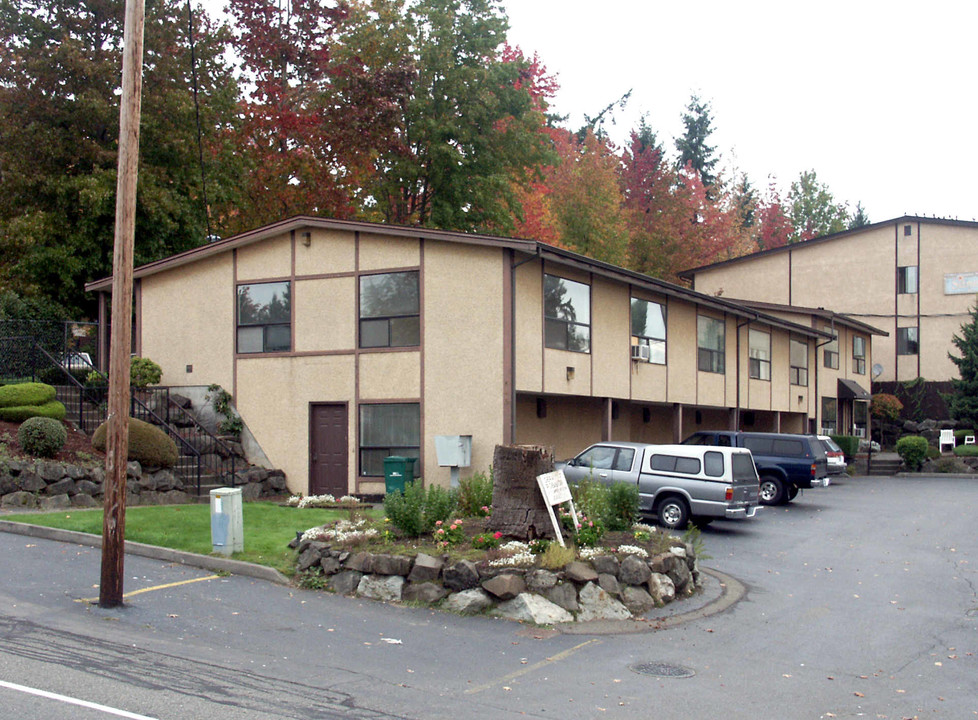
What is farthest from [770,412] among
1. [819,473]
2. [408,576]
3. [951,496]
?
[408,576]

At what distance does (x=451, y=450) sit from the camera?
1986cm

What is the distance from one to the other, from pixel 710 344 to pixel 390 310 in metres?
12.3

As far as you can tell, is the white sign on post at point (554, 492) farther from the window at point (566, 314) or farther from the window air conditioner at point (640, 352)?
the window air conditioner at point (640, 352)

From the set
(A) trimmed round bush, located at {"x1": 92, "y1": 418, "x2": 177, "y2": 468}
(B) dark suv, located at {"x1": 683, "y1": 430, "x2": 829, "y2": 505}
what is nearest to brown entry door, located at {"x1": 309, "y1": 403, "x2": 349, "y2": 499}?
(A) trimmed round bush, located at {"x1": 92, "y1": 418, "x2": 177, "y2": 468}

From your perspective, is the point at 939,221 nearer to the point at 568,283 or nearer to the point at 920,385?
the point at 920,385

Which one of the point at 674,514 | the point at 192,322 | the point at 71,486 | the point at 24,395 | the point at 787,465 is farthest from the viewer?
the point at 787,465

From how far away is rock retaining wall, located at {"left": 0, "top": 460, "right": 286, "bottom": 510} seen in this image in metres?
16.6

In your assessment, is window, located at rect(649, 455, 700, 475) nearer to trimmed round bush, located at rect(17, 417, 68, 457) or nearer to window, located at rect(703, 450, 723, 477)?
window, located at rect(703, 450, 723, 477)

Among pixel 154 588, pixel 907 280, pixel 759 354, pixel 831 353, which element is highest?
pixel 907 280

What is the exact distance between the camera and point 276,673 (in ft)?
28.3

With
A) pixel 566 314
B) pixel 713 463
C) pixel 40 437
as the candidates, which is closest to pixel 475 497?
pixel 713 463

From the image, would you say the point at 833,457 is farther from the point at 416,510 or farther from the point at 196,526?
the point at 196,526

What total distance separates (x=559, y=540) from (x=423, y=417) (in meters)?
8.91

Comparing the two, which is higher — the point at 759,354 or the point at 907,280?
the point at 907,280
